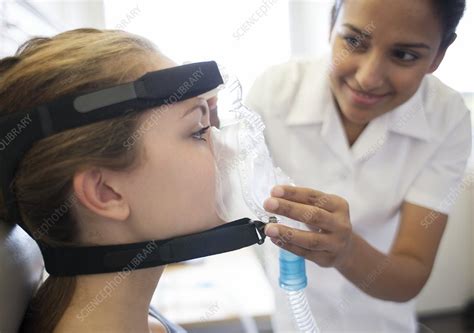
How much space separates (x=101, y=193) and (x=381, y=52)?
68 cm

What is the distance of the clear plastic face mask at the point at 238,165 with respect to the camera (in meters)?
0.85

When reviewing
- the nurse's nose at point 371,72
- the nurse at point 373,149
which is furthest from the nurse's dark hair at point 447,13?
the nurse's nose at point 371,72

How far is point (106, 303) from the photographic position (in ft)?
2.68

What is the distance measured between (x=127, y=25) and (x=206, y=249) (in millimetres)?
1481

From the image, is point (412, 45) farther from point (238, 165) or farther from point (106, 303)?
point (106, 303)

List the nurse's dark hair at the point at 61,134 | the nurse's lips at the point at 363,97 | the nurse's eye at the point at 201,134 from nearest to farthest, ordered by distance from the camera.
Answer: the nurse's dark hair at the point at 61,134 → the nurse's eye at the point at 201,134 → the nurse's lips at the point at 363,97

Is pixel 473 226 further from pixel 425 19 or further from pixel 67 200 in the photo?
pixel 67 200

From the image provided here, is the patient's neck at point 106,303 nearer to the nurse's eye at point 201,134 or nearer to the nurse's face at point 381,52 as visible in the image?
the nurse's eye at point 201,134

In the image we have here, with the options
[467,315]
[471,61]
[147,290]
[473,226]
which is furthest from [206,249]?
[467,315]

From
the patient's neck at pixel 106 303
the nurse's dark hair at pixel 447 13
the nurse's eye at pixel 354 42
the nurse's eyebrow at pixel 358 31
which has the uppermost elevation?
the nurse's dark hair at pixel 447 13

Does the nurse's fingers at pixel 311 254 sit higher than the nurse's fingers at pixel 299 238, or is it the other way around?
the nurse's fingers at pixel 299 238

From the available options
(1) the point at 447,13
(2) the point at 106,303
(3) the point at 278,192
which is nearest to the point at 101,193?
(2) the point at 106,303

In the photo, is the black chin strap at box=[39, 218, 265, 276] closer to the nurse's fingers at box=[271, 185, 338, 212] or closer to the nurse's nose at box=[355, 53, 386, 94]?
the nurse's fingers at box=[271, 185, 338, 212]

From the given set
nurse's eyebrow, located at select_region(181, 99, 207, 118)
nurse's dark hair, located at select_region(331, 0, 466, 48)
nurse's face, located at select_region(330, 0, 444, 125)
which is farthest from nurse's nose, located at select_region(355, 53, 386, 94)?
nurse's eyebrow, located at select_region(181, 99, 207, 118)
